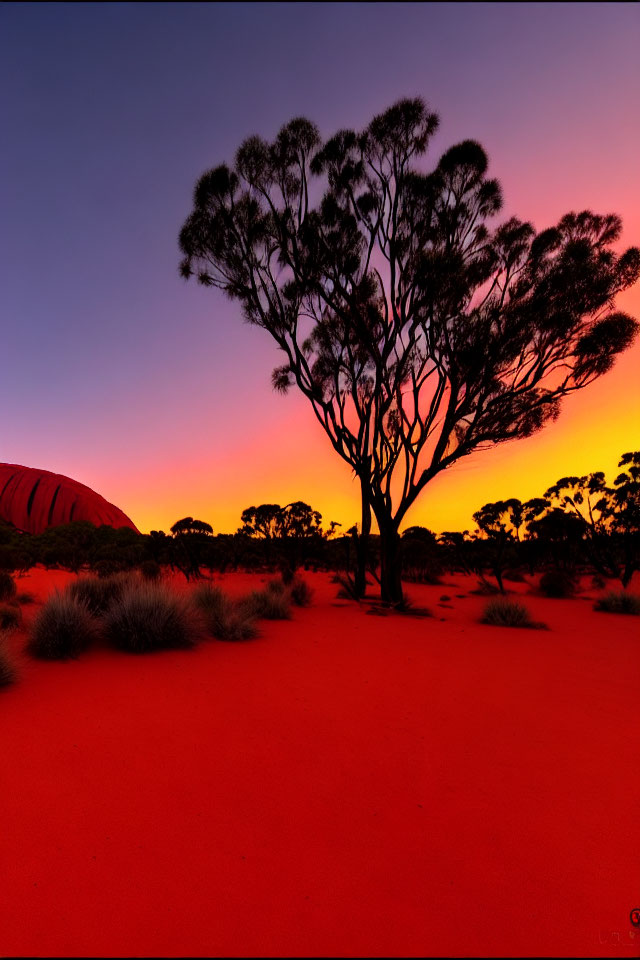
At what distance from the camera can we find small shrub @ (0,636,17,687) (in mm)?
4578

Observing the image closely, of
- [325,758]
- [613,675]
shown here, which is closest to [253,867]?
[325,758]

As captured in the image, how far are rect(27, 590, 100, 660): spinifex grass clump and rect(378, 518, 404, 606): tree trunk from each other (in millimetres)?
7792

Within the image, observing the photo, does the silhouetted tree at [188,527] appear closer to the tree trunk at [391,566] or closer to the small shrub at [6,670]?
the tree trunk at [391,566]

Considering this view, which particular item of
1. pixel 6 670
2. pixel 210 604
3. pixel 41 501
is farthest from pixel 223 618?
pixel 41 501

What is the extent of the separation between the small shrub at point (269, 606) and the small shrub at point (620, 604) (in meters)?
9.79

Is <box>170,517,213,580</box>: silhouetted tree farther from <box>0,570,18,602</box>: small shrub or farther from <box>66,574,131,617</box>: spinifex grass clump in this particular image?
<box>66,574,131,617</box>: spinifex grass clump

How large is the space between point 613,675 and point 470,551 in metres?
22.0

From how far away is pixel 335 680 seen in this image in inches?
212

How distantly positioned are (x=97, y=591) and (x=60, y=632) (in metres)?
2.16

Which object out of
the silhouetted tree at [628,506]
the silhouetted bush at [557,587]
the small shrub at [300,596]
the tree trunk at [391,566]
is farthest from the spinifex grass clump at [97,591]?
the silhouetted tree at [628,506]

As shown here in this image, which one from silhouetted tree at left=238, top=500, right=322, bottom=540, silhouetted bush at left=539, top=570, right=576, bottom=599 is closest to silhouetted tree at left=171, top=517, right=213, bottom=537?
silhouetted tree at left=238, top=500, right=322, bottom=540

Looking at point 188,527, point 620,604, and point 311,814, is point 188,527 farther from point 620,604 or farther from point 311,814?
point 311,814

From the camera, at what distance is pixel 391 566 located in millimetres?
12047

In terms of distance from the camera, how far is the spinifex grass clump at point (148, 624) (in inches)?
238
